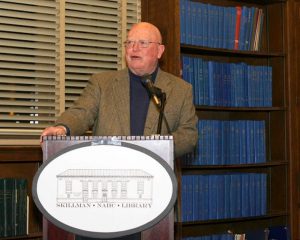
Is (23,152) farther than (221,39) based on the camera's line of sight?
No

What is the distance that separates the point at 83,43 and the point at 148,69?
123 centimetres

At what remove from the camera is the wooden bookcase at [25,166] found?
323 centimetres

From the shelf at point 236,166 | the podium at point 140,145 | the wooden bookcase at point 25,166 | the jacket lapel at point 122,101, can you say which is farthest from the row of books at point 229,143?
the podium at point 140,145

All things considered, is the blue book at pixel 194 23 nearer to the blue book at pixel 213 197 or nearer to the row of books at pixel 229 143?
the row of books at pixel 229 143

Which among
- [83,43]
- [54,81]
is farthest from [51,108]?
[83,43]

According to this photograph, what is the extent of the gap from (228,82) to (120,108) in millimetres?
1545

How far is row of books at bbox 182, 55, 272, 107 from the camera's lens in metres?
3.81

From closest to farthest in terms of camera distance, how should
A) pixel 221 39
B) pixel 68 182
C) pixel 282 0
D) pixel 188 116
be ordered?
pixel 68 182 < pixel 188 116 < pixel 221 39 < pixel 282 0

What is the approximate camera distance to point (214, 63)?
12.9 ft

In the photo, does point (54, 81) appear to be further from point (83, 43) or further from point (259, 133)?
point (259, 133)

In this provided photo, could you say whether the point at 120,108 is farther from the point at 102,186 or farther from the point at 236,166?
the point at 236,166

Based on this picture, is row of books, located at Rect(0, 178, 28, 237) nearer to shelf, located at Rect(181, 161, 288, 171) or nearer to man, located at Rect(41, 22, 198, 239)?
man, located at Rect(41, 22, 198, 239)

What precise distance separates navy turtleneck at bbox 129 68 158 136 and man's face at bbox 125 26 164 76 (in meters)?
0.05

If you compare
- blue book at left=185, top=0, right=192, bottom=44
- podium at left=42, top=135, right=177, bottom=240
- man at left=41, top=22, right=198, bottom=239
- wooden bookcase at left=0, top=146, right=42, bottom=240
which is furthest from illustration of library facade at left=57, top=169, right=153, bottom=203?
blue book at left=185, top=0, right=192, bottom=44
